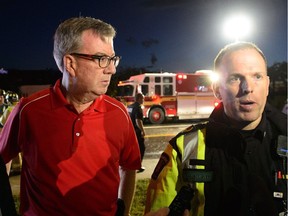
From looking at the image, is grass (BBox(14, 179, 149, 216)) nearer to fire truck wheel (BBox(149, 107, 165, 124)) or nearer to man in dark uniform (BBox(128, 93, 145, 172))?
man in dark uniform (BBox(128, 93, 145, 172))

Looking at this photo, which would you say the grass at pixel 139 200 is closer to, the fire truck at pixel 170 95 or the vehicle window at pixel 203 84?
the fire truck at pixel 170 95

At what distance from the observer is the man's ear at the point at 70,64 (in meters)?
2.39

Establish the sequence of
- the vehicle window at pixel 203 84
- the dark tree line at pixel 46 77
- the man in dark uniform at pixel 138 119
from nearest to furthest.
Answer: the man in dark uniform at pixel 138 119
the vehicle window at pixel 203 84
the dark tree line at pixel 46 77

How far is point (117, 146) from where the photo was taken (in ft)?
7.87

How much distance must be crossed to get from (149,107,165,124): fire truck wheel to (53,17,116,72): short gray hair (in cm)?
1570

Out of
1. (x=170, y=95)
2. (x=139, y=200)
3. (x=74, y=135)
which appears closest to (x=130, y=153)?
(x=74, y=135)

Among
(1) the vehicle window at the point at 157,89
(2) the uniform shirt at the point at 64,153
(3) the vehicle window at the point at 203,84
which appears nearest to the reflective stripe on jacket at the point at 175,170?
(2) the uniform shirt at the point at 64,153

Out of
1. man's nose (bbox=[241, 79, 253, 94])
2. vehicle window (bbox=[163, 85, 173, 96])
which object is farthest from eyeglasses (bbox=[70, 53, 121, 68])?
vehicle window (bbox=[163, 85, 173, 96])

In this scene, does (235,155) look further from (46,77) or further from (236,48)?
(46,77)

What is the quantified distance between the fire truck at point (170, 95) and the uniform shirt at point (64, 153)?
51.3 feet

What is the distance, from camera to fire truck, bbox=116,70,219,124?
60.4 ft

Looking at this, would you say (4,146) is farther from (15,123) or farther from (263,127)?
(263,127)

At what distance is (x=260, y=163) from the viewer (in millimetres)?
1722

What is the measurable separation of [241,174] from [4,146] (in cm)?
154
